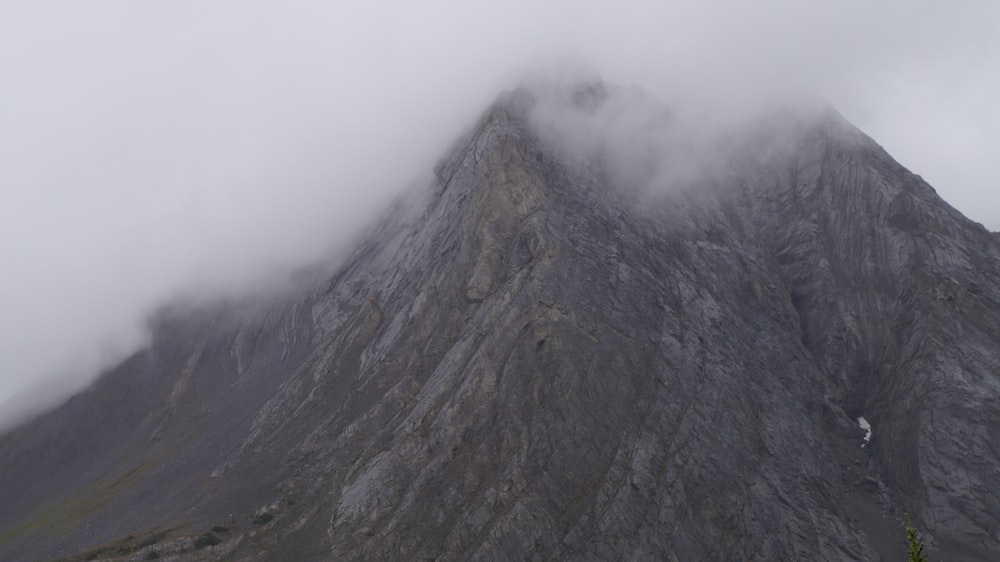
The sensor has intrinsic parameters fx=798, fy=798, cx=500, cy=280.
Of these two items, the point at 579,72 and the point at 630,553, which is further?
the point at 579,72

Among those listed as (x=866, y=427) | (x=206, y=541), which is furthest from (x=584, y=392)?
(x=866, y=427)

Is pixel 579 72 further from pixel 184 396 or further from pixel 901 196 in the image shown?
pixel 184 396

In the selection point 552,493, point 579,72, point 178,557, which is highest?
point 579,72

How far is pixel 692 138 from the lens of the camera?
399 feet

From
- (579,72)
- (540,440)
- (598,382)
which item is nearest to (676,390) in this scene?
(598,382)

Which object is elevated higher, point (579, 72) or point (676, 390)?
point (579, 72)

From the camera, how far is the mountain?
237 ft

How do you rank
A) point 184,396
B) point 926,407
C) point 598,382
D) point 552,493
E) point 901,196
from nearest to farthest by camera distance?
point 552,493, point 598,382, point 926,407, point 901,196, point 184,396

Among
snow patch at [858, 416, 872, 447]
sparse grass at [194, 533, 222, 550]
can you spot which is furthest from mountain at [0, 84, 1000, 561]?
snow patch at [858, 416, 872, 447]

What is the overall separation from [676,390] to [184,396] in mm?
73634

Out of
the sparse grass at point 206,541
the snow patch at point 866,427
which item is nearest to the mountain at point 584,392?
the sparse grass at point 206,541

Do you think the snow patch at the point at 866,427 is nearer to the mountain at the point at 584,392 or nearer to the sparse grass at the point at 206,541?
the mountain at the point at 584,392

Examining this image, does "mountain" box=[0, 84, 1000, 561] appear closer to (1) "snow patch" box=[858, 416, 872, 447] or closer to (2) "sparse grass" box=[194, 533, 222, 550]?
(2) "sparse grass" box=[194, 533, 222, 550]

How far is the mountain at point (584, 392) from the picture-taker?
7212 cm
